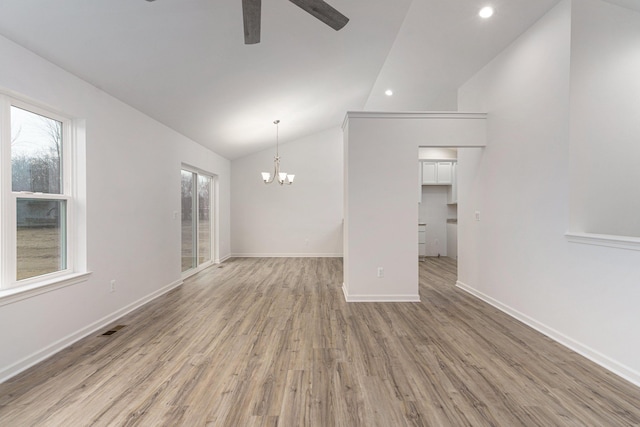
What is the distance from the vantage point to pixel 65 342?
2523 mm

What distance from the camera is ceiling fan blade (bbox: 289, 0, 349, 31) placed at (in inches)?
68.1

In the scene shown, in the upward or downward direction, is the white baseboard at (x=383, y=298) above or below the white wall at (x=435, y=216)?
below

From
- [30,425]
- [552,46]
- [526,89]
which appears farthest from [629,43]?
[30,425]

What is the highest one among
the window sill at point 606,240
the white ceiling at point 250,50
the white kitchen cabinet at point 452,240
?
the white ceiling at point 250,50

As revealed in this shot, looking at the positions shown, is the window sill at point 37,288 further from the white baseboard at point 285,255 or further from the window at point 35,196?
the white baseboard at point 285,255

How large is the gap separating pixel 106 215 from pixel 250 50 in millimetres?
2311

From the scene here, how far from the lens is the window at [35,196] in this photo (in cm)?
→ 217

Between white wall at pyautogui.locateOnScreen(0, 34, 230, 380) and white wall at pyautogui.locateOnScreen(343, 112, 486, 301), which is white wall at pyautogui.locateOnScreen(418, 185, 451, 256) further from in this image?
white wall at pyautogui.locateOnScreen(0, 34, 230, 380)

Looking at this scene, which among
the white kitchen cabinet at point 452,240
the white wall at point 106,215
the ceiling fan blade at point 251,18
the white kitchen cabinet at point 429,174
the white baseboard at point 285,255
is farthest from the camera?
the white baseboard at point 285,255

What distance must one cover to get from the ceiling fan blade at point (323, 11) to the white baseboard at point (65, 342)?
10.2 feet

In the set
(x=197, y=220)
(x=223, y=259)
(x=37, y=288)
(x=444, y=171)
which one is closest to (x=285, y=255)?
(x=223, y=259)

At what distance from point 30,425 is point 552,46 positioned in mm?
4876

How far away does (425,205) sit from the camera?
7613 mm

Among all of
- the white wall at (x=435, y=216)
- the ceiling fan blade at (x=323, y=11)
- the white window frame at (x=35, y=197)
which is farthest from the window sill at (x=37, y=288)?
the white wall at (x=435, y=216)
